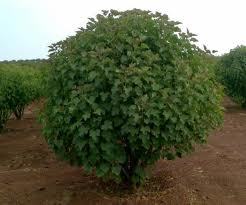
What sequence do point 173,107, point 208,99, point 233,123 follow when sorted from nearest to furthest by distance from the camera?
point 173,107 → point 208,99 → point 233,123

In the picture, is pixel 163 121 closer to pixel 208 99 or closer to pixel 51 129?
pixel 208 99

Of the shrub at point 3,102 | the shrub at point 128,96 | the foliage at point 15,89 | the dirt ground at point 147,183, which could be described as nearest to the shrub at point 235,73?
the foliage at point 15,89

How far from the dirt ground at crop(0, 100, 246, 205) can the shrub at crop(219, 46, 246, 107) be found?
5.00 metres

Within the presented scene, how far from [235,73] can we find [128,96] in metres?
8.68

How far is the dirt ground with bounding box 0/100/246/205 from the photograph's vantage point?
5.48m

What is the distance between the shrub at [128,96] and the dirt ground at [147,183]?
14.0 inches

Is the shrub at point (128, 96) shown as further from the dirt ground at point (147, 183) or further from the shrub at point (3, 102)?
the shrub at point (3, 102)

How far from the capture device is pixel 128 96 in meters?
4.84

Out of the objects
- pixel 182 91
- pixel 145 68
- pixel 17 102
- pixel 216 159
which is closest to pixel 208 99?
pixel 182 91

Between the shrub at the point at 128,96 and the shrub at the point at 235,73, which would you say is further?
the shrub at the point at 235,73

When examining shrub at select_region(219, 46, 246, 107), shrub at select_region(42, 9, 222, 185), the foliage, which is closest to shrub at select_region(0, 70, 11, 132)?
the foliage

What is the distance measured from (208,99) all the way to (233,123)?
5.67 m

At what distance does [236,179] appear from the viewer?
20.1ft

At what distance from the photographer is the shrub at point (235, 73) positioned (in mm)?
13070
